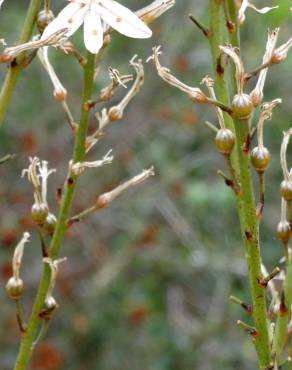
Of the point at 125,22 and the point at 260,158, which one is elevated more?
the point at 125,22

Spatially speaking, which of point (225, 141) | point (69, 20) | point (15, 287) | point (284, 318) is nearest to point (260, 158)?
point (225, 141)

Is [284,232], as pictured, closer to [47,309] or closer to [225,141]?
[225,141]

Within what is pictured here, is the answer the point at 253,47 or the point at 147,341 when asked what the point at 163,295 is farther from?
the point at 253,47

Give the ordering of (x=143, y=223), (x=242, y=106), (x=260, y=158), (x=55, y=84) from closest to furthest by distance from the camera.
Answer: (x=242, y=106) → (x=260, y=158) → (x=55, y=84) → (x=143, y=223)

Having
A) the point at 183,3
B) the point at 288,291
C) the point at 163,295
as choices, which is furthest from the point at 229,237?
the point at 288,291

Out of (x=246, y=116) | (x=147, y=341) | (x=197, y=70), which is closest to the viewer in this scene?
(x=246, y=116)

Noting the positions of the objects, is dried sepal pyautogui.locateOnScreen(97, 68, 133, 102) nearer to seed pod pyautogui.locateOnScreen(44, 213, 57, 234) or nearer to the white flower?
the white flower
